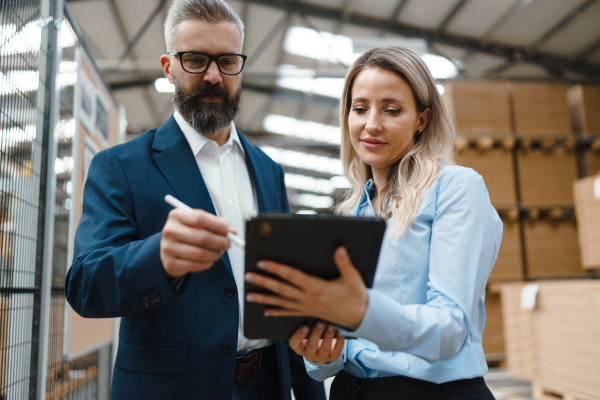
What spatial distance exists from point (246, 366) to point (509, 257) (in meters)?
4.26

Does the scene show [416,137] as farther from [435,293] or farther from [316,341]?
[316,341]

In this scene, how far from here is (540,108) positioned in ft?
17.5

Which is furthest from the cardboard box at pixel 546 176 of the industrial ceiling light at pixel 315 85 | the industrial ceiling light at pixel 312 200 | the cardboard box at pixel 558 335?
the industrial ceiling light at pixel 312 200

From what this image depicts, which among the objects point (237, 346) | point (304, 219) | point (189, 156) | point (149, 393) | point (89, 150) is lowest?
point (149, 393)

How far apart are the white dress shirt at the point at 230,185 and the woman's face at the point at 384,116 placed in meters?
0.50

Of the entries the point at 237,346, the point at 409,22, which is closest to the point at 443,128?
the point at 237,346

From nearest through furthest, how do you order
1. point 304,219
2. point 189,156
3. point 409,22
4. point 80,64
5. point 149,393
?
point 304,219 < point 149,393 < point 189,156 < point 80,64 < point 409,22

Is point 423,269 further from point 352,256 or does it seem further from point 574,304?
point 574,304

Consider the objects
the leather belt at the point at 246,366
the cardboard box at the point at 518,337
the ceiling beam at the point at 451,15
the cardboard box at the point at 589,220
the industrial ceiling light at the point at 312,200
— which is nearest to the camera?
the leather belt at the point at 246,366

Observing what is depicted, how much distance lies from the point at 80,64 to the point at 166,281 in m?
2.02

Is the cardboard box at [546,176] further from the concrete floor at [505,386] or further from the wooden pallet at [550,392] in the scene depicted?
the wooden pallet at [550,392]

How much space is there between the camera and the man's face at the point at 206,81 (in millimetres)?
1678

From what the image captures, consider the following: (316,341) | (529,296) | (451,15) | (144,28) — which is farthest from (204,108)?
(451,15)

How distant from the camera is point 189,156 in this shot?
5.46ft
